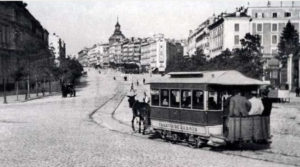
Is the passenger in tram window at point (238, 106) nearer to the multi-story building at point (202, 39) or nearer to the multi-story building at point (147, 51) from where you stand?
the multi-story building at point (202, 39)

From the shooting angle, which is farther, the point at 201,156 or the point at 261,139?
the point at 261,139

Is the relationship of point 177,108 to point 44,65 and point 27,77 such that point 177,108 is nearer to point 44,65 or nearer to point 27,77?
point 27,77

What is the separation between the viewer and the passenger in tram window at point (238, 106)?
40.6ft

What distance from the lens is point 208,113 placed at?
1259cm

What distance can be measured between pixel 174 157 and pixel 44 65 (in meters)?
44.4

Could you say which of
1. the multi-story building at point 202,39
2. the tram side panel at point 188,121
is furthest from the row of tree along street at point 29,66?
the multi-story building at point 202,39

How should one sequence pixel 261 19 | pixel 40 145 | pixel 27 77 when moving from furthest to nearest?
1. pixel 261 19
2. pixel 27 77
3. pixel 40 145

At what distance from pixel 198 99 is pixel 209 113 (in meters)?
0.65

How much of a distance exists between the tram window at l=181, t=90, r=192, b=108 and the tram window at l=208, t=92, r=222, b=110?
0.81m

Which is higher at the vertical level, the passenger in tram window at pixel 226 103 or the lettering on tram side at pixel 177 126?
the passenger in tram window at pixel 226 103

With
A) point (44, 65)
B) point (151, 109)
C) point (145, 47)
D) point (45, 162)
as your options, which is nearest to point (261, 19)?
point (44, 65)

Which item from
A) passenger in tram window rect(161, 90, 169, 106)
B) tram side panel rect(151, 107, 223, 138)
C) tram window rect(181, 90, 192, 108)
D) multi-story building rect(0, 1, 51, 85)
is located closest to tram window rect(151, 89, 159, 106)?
tram side panel rect(151, 107, 223, 138)

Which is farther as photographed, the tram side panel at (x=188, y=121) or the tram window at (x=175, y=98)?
the tram window at (x=175, y=98)

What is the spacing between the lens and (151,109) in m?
15.3
